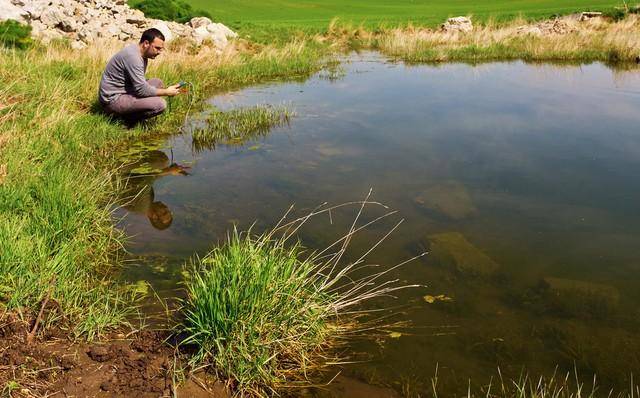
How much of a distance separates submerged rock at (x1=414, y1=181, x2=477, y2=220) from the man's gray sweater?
4.77m

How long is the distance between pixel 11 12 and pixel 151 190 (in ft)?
37.2

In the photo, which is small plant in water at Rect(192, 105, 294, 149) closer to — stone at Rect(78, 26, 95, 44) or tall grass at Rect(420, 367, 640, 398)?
tall grass at Rect(420, 367, 640, 398)

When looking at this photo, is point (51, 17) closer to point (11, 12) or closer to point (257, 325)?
point (11, 12)

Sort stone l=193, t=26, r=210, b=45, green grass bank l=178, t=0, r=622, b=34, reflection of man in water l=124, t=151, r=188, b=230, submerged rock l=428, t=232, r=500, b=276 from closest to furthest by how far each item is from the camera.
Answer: submerged rock l=428, t=232, r=500, b=276 → reflection of man in water l=124, t=151, r=188, b=230 → stone l=193, t=26, r=210, b=45 → green grass bank l=178, t=0, r=622, b=34

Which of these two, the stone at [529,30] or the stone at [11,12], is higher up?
the stone at [11,12]

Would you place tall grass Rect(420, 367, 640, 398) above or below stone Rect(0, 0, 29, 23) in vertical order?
below

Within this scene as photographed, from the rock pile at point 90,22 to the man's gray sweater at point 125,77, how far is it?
4311 millimetres

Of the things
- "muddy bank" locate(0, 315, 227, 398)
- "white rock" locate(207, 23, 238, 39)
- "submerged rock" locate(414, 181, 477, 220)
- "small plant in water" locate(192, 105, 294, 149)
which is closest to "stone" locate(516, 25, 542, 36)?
"white rock" locate(207, 23, 238, 39)

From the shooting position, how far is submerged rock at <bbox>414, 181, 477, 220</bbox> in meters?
6.00

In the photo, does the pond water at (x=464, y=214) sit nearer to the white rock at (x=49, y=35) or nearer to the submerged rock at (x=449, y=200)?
the submerged rock at (x=449, y=200)

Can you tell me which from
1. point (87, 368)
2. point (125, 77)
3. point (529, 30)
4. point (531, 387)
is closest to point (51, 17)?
point (125, 77)

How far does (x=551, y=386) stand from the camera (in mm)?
3371

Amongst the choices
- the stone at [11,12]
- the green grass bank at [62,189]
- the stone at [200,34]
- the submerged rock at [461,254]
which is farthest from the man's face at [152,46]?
the stone at [200,34]

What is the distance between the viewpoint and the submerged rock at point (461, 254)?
479cm
